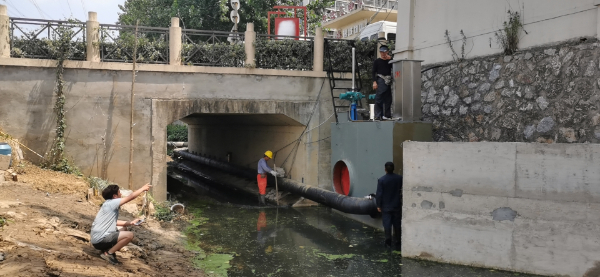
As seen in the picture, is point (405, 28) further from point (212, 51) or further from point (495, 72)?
point (212, 51)

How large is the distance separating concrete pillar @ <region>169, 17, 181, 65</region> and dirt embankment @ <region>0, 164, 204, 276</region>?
4.20 meters

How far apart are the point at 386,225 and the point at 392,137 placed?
6.71 ft

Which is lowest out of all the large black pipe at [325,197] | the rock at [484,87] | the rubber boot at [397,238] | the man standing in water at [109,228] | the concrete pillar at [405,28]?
the rubber boot at [397,238]

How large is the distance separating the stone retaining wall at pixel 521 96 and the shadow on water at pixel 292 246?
322 cm

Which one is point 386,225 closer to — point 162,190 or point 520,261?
point 520,261

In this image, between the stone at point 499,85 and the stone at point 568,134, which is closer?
the stone at point 568,134

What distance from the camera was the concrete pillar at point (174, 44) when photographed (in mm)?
13961

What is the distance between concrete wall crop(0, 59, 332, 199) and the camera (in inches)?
506

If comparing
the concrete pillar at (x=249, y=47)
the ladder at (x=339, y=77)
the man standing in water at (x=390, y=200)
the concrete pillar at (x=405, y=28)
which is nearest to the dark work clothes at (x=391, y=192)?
the man standing in water at (x=390, y=200)

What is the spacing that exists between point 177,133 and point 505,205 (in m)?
32.4

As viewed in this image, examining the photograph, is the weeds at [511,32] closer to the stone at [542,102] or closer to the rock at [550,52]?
the rock at [550,52]

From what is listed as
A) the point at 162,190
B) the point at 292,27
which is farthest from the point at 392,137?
the point at 292,27

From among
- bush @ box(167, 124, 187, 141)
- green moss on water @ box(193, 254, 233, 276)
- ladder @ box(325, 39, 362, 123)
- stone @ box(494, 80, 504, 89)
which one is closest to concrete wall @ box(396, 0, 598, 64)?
stone @ box(494, 80, 504, 89)

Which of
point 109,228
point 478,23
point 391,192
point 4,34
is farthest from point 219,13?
point 109,228
